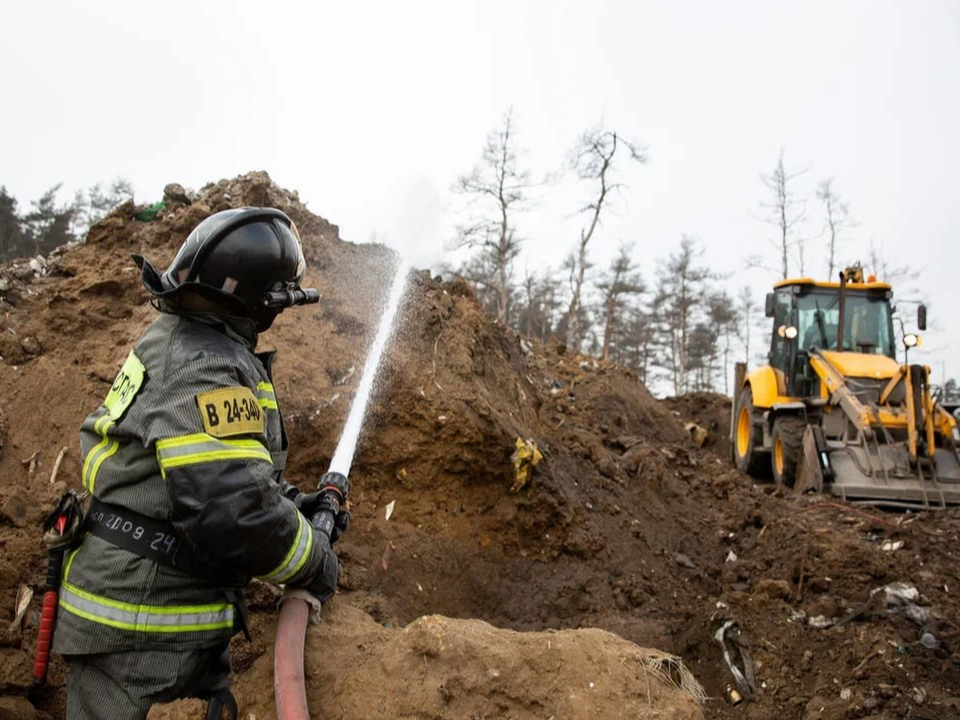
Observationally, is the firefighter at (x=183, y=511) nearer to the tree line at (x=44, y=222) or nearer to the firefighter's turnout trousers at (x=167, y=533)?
the firefighter's turnout trousers at (x=167, y=533)

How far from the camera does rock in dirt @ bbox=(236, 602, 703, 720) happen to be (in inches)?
93.2

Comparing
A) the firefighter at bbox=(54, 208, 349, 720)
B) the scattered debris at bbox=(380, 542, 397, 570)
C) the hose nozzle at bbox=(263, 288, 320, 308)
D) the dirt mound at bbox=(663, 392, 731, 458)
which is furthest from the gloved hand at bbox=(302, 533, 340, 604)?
the dirt mound at bbox=(663, 392, 731, 458)

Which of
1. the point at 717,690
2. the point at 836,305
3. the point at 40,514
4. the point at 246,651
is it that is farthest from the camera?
the point at 836,305

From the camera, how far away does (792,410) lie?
35.1ft

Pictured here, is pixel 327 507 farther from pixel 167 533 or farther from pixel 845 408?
pixel 845 408

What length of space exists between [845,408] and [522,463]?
587cm

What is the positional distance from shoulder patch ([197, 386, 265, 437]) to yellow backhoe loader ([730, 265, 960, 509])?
28.8 feet

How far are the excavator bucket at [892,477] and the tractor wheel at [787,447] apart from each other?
35.2 inches

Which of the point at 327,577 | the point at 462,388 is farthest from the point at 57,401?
the point at 327,577

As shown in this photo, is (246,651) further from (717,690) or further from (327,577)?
(717,690)

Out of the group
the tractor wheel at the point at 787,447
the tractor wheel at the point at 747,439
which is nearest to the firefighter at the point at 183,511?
the tractor wheel at the point at 787,447

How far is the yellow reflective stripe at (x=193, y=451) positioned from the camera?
2.00m

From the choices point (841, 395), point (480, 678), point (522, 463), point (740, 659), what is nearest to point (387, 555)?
point (522, 463)

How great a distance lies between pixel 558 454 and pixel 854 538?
→ 3.19 m
